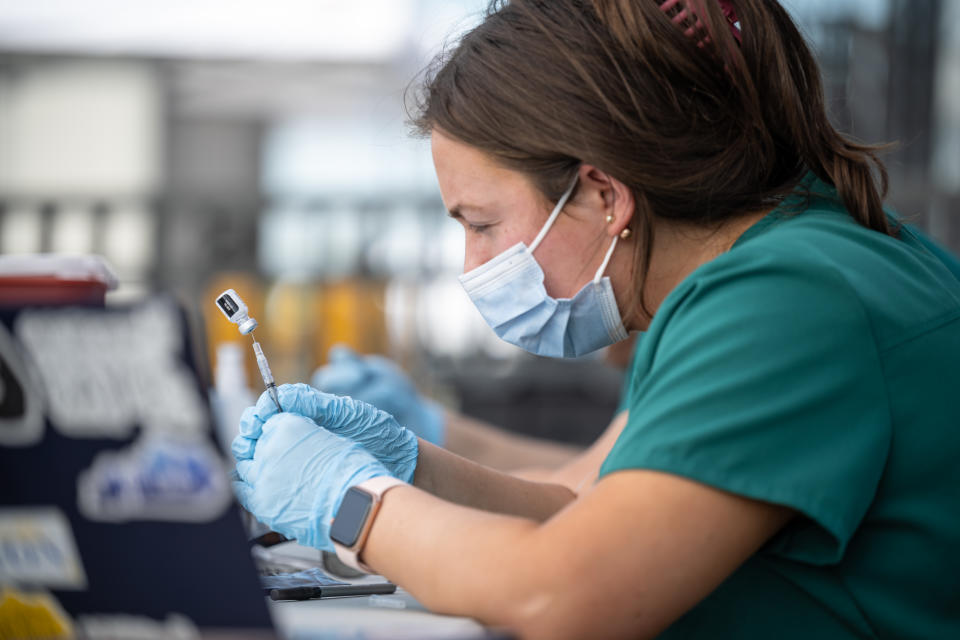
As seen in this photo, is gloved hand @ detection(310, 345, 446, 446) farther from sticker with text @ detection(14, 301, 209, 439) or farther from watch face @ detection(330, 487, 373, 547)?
sticker with text @ detection(14, 301, 209, 439)

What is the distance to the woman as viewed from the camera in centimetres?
82

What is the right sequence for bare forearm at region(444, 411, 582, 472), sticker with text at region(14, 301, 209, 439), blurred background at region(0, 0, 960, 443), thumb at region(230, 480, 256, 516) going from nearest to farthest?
1. sticker with text at region(14, 301, 209, 439)
2. thumb at region(230, 480, 256, 516)
3. bare forearm at region(444, 411, 582, 472)
4. blurred background at region(0, 0, 960, 443)

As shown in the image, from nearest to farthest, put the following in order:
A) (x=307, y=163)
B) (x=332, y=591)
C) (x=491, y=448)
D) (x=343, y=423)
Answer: (x=332, y=591), (x=343, y=423), (x=491, y=448), (x=307, y=163)

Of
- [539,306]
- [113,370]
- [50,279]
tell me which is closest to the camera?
[113,370]

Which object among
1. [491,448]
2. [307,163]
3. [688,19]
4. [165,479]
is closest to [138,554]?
[165,479]

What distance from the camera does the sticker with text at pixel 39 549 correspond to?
2.10 feet

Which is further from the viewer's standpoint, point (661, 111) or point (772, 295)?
point (661, 111)

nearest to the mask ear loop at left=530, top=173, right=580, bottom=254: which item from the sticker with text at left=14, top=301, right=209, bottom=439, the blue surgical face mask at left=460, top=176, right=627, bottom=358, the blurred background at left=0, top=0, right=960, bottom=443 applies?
the blue surgical face mask at left=460, top=176, right=627, bottom=358

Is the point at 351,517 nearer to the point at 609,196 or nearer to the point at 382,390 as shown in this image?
the point at 609,196

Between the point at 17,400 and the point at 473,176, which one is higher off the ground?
the point at 473,176

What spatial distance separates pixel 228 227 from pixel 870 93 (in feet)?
13.2

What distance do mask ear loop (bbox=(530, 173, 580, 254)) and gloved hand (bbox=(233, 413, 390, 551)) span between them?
0.36 metres

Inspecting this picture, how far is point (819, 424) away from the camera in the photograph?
0.83 m

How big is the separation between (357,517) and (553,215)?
468mm
